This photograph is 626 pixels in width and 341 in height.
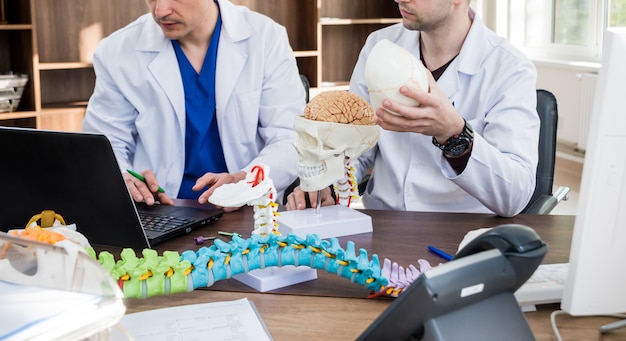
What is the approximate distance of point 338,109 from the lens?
1563 mm

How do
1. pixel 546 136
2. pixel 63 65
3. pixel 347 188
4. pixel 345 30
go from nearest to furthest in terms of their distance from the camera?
pixel 347 188
pixel 546 136
pixel 63 65
pixel 345 30

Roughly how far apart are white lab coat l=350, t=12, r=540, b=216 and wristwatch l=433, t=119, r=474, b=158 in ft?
0.07

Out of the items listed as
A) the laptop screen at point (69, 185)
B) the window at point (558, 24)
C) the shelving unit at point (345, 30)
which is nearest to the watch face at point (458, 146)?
the laptop screen at point (69, 185)

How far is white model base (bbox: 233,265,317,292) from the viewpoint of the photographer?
1289mm

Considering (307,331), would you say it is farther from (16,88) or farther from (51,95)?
(51,95)

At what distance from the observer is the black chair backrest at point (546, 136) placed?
2.10 m

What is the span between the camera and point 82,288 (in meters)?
0.77

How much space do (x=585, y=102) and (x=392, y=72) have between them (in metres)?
4.39

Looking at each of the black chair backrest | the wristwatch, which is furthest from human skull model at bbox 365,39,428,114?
the black chair backrest

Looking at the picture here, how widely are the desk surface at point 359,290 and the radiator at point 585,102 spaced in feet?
13.1

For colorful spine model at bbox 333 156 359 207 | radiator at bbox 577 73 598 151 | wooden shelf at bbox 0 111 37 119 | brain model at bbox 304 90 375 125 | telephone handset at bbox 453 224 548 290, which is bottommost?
radiator at bbox 577 73 598 151

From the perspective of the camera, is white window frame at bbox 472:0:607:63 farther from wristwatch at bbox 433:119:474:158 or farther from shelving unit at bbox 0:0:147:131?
wristwatch at bbox 433:119:474:158

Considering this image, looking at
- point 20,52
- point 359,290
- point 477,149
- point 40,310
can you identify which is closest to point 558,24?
point 20,52

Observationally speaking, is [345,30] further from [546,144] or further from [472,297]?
[472,297]
